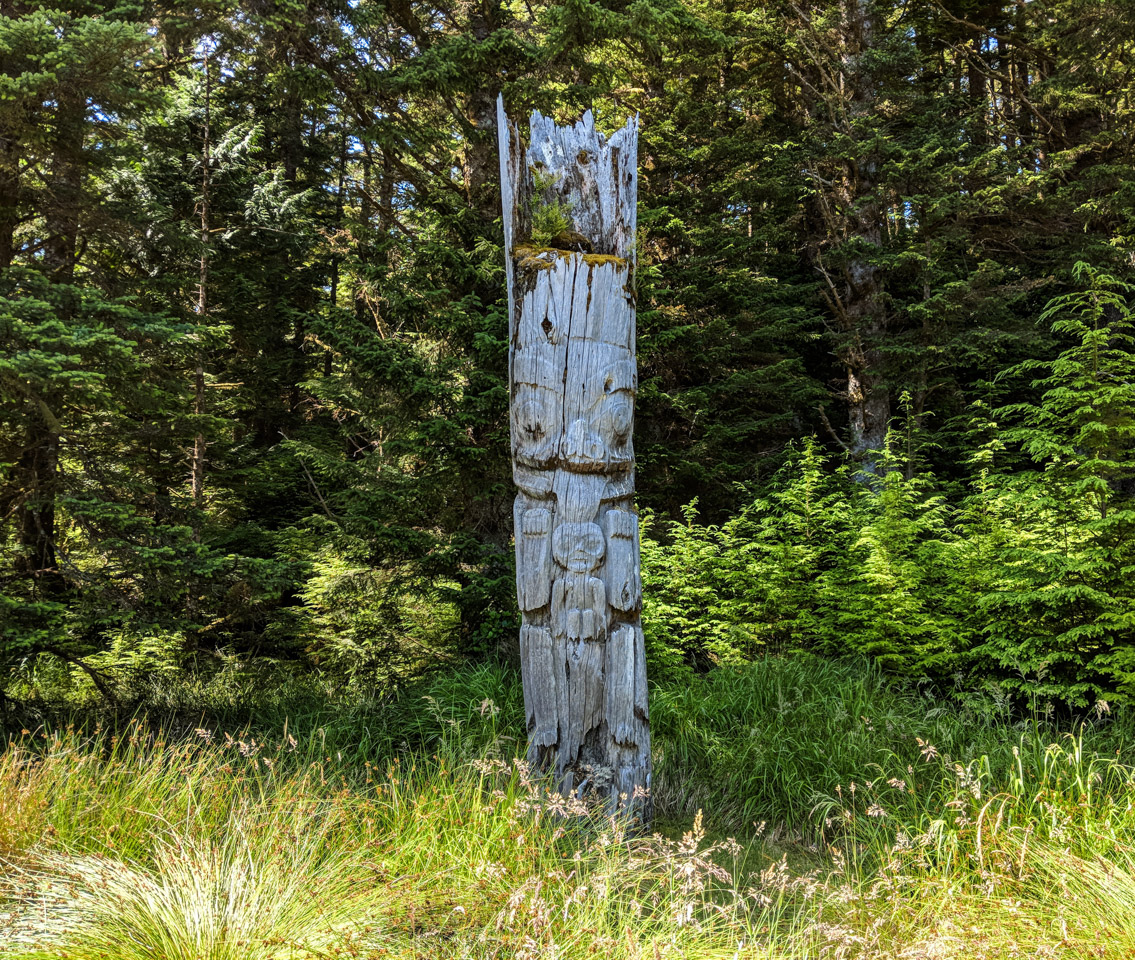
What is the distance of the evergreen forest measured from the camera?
2680 millimetres

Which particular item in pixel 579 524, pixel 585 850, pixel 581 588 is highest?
pixel 579 524

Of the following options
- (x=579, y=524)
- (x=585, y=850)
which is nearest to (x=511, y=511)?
(x=579, y=524)

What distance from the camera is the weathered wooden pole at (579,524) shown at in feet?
11.8

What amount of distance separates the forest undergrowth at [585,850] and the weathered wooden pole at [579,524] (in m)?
0.35

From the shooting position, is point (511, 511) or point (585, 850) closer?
point (585, 850)

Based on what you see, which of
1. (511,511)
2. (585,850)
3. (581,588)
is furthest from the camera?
(511,511)

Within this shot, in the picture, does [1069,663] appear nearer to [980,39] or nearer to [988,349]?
[988,349]

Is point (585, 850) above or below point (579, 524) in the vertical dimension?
below

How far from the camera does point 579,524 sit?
363 cm

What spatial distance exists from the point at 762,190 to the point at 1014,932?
9.28 metres

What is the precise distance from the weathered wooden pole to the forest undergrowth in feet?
1.15

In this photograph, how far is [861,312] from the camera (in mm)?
9398

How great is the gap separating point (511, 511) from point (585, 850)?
12.7 ft

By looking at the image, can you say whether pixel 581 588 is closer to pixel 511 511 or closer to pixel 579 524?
pixel 579 524
